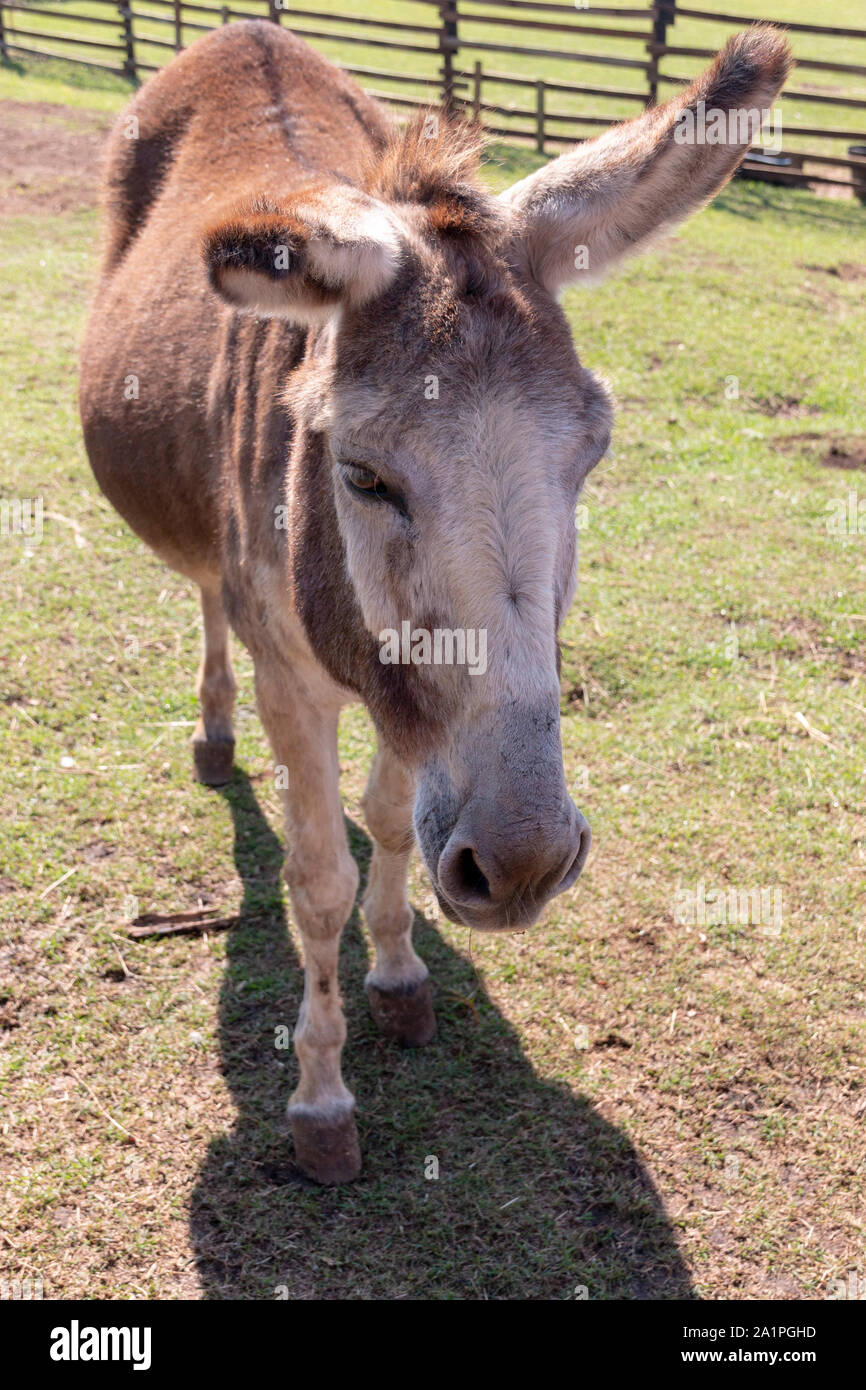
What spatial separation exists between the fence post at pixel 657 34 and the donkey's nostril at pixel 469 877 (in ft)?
58.2

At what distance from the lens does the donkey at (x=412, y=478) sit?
225 cm

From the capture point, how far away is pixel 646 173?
8.72 feet

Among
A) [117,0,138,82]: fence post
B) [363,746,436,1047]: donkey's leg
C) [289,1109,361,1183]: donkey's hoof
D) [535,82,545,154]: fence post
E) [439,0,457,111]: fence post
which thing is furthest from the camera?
[117,0,138,82]: fence post

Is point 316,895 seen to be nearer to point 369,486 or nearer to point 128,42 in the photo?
point 369,486

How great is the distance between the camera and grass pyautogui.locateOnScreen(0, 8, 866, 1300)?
11.0 ft

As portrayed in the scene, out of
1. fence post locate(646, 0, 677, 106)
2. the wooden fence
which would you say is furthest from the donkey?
fence post locate(646, 0, 677, 106)

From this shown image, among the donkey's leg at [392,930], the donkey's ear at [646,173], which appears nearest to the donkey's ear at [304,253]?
the donkey's ear at [646,173]

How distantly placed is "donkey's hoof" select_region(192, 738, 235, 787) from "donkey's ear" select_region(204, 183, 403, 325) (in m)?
2.79

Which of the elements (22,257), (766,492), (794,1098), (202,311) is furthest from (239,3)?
(794,1098)

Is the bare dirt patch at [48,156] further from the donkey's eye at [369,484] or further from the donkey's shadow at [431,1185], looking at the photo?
the donkey's eye at [369,484]

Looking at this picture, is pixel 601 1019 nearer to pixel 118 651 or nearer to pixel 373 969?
pixel 373 969

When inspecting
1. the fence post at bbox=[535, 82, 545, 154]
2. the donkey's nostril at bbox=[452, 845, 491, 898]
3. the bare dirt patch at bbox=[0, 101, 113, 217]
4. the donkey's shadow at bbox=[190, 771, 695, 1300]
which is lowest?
the donkey's shadow at bbox=[190, 771, 695, 1300]

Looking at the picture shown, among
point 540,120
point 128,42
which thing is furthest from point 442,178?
→ point 128,42

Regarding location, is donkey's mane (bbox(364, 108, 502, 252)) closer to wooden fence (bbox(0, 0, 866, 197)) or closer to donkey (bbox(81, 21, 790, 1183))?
donkey (bbox(81, 21, 790, 1183))
